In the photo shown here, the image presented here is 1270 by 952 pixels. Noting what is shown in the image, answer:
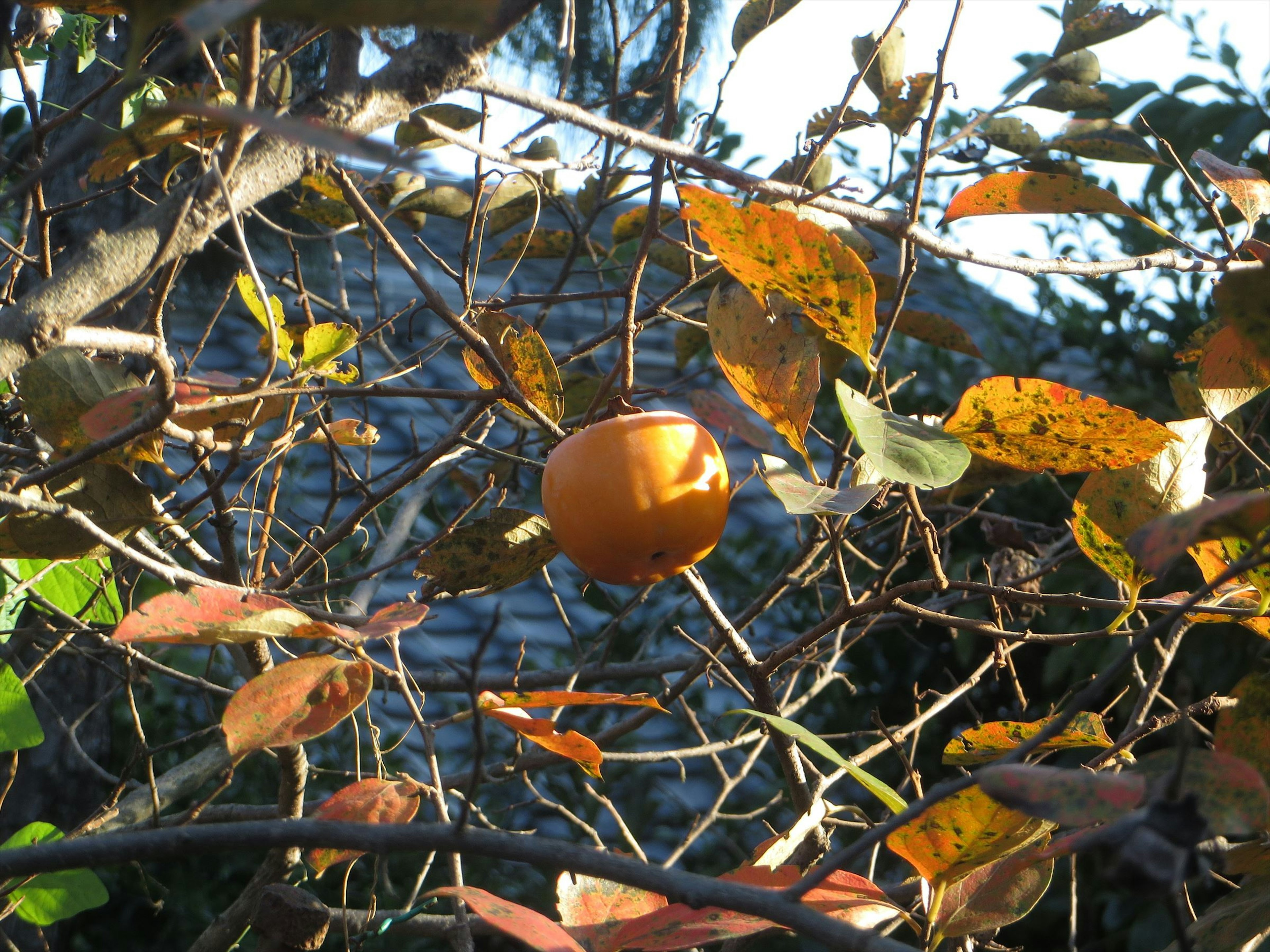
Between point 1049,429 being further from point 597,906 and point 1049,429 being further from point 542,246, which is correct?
point 542,246

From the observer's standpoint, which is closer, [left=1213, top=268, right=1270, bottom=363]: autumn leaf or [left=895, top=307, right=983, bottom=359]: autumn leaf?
[left=1213, top=268, right=1270, bottom=363]: autumn leaf

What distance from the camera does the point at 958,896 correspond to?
692 mm

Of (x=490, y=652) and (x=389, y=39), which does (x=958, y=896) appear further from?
(x=490, y=652)

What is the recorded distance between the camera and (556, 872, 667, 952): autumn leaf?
0.64 m

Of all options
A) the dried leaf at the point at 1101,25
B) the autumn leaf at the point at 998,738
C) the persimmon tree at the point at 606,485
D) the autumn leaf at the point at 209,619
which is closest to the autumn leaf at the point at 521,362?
the persimmon tree at the point at 606,485

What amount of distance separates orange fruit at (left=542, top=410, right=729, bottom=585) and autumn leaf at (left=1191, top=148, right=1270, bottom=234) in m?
0.52

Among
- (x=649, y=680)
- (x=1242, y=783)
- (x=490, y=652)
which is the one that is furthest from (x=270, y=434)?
(x=1242, y=783)

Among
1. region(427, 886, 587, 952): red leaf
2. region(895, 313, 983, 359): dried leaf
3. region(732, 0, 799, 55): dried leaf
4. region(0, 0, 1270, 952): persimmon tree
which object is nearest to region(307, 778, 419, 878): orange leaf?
region(0, 0, 1270, 952): persimmon tree

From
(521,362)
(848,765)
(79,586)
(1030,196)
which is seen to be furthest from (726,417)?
(79,586)

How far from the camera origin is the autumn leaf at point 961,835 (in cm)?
62

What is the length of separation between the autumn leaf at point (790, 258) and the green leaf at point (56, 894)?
2.66 feet

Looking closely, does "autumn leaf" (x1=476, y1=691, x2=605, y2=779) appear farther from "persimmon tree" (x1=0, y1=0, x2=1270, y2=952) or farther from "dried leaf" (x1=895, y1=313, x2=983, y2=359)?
"dried leaf" (x1=895, y1=313, x2=983, y2=359)

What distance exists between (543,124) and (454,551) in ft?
1.20

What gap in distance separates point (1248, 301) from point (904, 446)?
22cm
